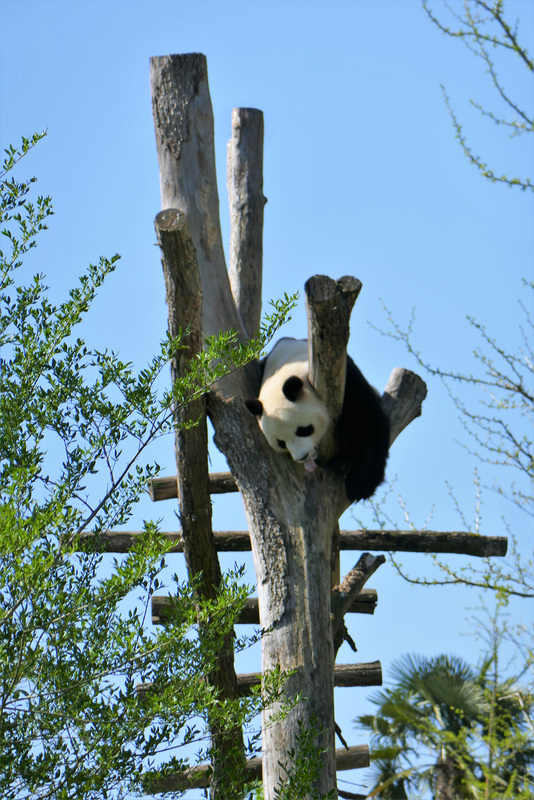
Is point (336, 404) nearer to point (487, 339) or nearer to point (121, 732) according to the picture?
point (487, 339)

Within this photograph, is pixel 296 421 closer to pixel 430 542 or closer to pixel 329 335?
pixel 329 335

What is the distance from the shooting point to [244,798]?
2883 millimetres

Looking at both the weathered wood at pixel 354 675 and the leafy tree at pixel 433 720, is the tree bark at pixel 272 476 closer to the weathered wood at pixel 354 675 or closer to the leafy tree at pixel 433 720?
the weathered wood at pixel 354 675

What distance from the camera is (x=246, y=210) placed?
6555 mm

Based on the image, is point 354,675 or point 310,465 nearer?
point 310,465

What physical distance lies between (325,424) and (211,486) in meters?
1.33

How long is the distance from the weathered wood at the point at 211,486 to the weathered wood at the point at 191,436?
576mm

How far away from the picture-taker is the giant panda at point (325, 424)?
491 cm

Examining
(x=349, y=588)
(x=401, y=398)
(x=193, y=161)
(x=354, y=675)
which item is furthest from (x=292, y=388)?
(x=354, y=675)

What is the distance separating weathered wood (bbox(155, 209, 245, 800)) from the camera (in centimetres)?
433

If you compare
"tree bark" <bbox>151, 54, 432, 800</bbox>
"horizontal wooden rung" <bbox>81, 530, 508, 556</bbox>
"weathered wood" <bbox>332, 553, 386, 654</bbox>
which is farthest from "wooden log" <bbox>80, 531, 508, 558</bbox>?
"tree bark" <bbox>151, 54, 432, 800</bbox>

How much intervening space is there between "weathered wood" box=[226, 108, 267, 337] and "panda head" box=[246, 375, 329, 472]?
126cm

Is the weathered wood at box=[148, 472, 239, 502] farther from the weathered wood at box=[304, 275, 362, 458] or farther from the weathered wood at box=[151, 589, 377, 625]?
the weathered wood at box=[304, 275, 362, 458]

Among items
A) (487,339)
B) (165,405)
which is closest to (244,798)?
(165,405)
